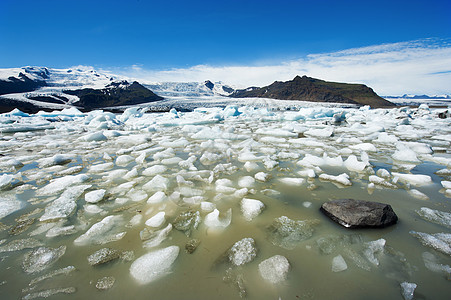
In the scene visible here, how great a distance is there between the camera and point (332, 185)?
231 cm

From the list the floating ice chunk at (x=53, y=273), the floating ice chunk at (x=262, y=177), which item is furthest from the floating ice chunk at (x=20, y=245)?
the floating ice chunk at (x=262, y=177)

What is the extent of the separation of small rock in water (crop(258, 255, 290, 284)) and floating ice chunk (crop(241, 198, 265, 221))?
477 millimetres

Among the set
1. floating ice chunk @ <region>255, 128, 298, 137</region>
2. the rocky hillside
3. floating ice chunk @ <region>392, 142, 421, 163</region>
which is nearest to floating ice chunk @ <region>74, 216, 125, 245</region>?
floating ice chunk @ <region>392, 142, 421, 163</region>

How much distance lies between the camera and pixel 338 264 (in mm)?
1180

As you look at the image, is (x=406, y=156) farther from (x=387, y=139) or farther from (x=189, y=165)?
(x=189, y=165)


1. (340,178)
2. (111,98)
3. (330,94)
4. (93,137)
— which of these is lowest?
(93,137)

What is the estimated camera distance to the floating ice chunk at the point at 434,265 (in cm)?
112

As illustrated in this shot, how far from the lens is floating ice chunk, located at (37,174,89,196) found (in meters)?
2.18

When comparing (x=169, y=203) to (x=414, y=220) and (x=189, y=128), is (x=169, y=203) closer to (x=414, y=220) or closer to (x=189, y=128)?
(x=414, y=220)

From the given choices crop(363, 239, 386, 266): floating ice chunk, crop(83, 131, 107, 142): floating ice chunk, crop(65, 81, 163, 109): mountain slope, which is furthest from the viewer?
crop(65, 81, 163, 109): mountain slope

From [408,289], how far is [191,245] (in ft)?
4.05

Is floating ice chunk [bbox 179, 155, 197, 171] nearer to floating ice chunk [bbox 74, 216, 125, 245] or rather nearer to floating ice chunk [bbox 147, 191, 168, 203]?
floating ice chunk [bbox 147, 191, 168, 203]

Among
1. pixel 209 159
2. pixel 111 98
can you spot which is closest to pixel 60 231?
pixel 209 159

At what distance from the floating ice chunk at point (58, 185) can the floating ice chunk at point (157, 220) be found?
141cm
